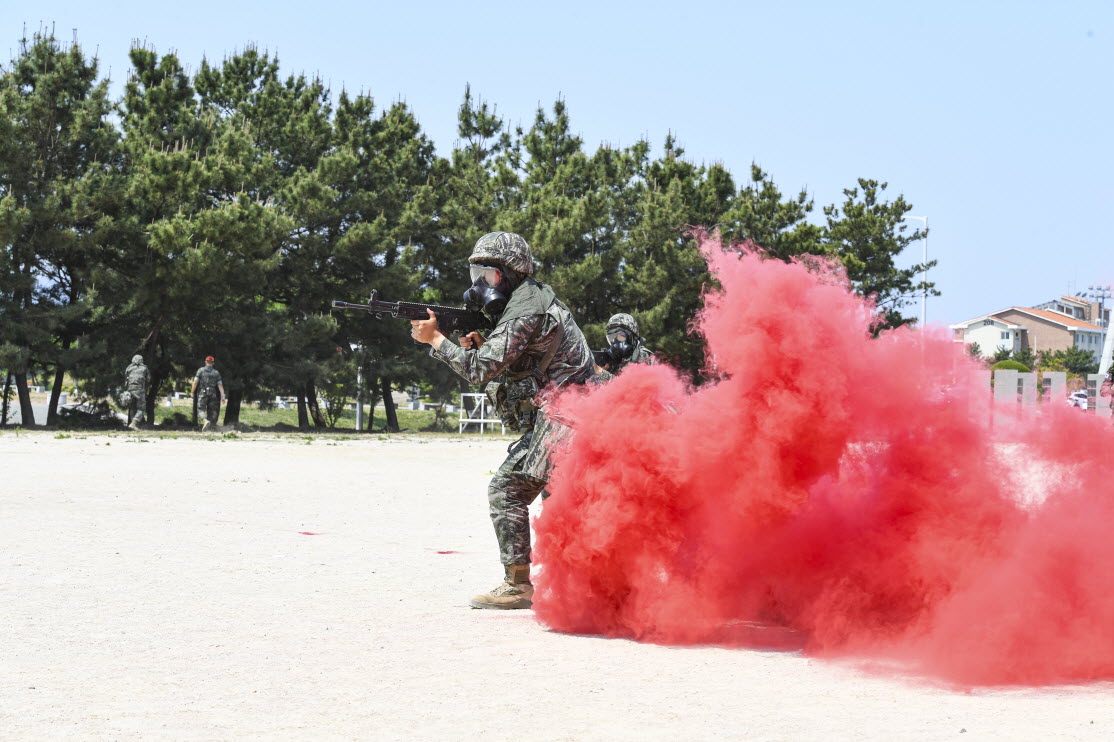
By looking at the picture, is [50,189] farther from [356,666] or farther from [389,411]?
[356,666]

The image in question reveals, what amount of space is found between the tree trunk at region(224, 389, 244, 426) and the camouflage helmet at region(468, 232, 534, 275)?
2789 cm

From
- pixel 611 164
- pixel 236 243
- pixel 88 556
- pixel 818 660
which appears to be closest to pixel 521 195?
pixel 611 164

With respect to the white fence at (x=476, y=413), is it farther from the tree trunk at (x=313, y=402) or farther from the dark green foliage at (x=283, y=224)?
the tree trunk at (x=313, y=402)

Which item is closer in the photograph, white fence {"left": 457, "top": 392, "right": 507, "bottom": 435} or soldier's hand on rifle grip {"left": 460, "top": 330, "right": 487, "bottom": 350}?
soldier's hand on rifle grip {"left": 460, "top": 330, "right": 487, "bottom": 350}

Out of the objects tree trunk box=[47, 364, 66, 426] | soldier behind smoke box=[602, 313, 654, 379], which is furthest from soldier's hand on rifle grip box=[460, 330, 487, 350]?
tree trunk box=[47, 364, 66, 426]

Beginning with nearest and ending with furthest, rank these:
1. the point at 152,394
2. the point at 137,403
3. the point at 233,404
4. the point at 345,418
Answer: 1. the point at 137,403
2. the point at 152,394
3. the point at 233,404
4. the point at 345,418

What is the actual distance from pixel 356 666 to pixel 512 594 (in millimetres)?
1567

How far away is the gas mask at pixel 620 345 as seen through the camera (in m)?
9.99

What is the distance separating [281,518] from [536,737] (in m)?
7.12

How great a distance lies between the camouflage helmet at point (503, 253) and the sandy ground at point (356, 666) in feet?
6.33

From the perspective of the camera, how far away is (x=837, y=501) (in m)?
5.23

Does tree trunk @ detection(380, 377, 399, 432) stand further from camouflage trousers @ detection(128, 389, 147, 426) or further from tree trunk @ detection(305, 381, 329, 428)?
camouflage trousers @ detection(128, 389, 147, 426)

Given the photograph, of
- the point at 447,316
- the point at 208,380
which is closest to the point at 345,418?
the point at 208,380

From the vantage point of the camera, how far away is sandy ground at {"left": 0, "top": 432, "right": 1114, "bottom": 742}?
3.82m
